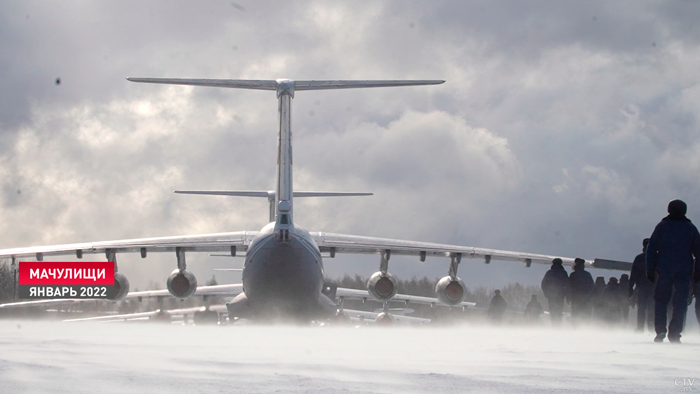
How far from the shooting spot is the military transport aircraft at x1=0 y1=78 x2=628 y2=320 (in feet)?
53.9

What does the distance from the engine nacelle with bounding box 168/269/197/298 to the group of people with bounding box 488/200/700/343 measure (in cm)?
847

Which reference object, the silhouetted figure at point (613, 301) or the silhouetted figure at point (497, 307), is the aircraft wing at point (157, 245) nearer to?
the silhouetted figure at point (497, 307)

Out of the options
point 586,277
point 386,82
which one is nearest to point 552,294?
point 586,277

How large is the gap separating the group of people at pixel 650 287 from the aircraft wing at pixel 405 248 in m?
4.21

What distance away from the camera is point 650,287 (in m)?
13.2

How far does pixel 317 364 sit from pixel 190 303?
42261 millimetres

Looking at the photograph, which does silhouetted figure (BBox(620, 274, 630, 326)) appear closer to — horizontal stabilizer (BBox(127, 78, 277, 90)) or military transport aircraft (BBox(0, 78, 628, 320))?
military transport aircraft (BBox(0, 78, 628, 320))

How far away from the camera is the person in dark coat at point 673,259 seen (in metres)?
8.62

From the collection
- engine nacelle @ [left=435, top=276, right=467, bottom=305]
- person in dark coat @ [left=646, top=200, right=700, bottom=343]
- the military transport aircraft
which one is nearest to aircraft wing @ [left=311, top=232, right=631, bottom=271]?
the military transport aircraft

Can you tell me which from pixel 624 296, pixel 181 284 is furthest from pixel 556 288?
pixel 181 284

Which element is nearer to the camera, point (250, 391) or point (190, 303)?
point (250, 391)

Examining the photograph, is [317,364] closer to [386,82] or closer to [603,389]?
[603,389]

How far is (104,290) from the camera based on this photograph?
2048 cm

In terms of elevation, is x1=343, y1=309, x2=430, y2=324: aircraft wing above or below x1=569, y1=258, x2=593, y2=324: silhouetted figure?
below
